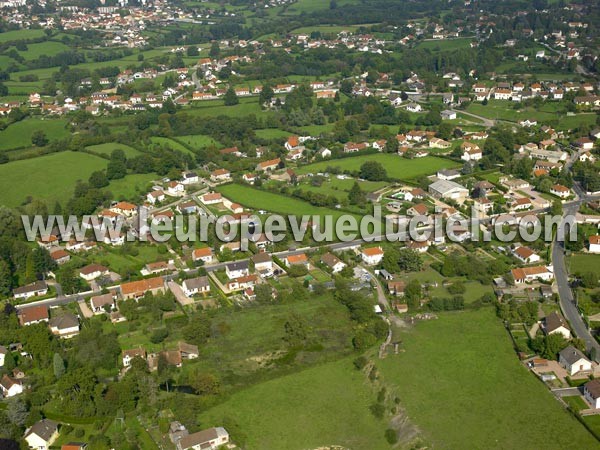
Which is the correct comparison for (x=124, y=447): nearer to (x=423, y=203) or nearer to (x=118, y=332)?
(x=118, y=332)

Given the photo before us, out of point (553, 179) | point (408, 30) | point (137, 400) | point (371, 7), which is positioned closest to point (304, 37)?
point (408, 30)

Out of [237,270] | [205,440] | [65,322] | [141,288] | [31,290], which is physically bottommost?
[31,290]

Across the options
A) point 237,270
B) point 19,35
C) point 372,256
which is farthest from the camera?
point 19,35

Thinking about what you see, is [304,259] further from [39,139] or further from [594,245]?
[39,139]

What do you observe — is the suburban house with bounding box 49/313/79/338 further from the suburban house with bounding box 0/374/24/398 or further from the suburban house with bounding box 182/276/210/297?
the suburban house with bounding box 182/276/210/297

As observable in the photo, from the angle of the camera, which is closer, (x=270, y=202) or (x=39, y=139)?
(x=270, y=202)

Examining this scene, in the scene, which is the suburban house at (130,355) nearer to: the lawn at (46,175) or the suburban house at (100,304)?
the suburban house at (100,304)

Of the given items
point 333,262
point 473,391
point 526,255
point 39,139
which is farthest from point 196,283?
point 39,139
